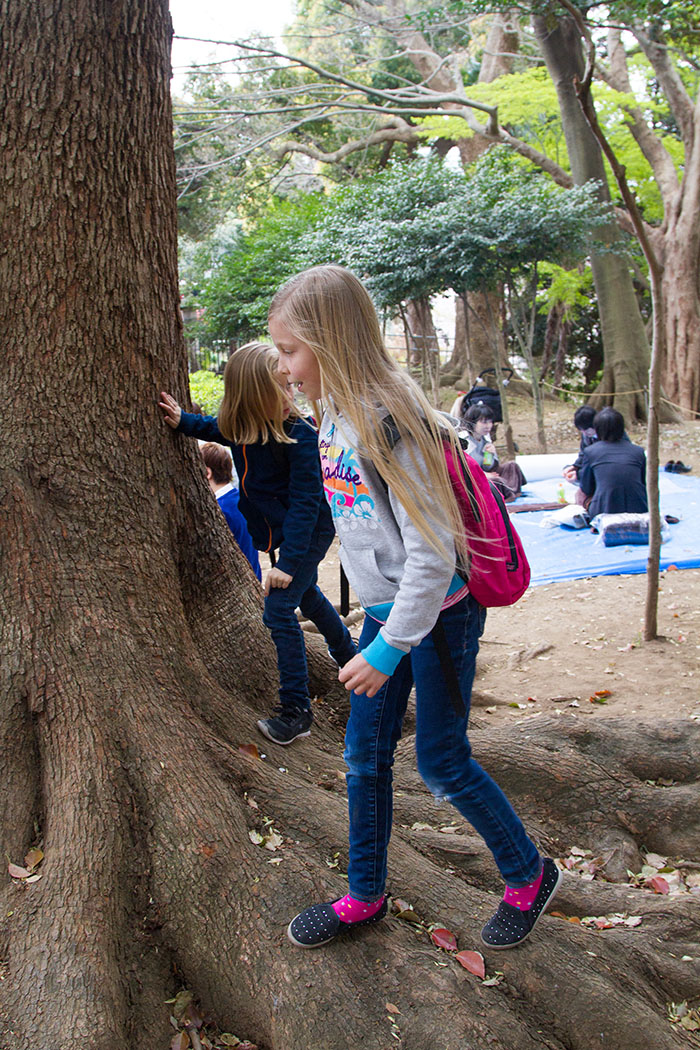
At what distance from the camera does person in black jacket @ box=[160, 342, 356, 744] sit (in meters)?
3.14

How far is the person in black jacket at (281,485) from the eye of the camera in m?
3.14

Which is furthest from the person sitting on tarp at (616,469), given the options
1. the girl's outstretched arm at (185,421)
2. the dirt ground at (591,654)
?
the girl's outstretched arm at (185,421)

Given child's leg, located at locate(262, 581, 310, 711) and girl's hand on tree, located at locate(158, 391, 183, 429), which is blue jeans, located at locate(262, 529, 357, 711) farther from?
girl's hand on tree, located at locate(158, 391, 183, 429)

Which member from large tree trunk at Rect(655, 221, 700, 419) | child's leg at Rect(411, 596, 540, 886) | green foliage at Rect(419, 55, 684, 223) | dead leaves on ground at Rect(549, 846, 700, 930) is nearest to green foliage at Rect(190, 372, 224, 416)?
green foliage at Rect(419, 55, 684, 223)

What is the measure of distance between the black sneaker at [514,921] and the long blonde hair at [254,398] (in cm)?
175

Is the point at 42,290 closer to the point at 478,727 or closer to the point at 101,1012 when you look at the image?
the point at 101,1012

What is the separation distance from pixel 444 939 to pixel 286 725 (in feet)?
3.10

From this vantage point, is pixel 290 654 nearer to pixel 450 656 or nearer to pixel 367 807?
pixel 367 807

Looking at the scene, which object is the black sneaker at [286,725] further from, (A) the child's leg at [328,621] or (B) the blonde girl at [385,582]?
(B) the blonde girl at [385,582]

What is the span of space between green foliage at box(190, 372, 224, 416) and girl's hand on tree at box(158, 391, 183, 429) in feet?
30.0

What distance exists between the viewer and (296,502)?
3.22m

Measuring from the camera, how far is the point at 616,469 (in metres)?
8.26

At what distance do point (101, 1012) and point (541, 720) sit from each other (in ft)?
6.75

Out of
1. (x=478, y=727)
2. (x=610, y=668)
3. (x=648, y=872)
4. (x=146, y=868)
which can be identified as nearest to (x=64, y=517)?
(x=146, y=868)
